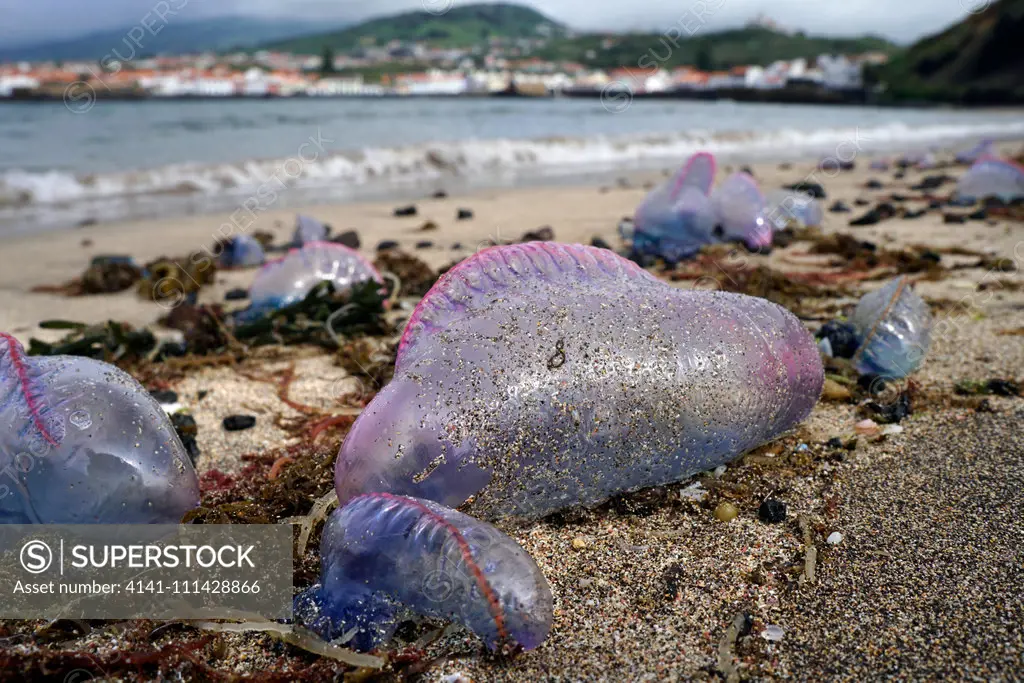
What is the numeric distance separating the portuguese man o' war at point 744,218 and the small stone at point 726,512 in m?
3.71

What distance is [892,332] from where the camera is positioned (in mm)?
3055

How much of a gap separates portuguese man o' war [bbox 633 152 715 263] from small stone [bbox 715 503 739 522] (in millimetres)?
3257

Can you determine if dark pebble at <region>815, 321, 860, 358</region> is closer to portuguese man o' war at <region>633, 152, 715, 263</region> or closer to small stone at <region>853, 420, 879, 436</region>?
small stone at <region>853, 420, 879, 436</region>

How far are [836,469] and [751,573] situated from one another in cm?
61

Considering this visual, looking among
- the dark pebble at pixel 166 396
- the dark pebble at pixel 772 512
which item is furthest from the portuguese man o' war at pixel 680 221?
the dark pebble at pixel 772 512

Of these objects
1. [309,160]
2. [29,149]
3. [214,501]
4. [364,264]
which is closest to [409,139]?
[309,160]

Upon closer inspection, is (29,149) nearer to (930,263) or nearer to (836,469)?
(930,263)

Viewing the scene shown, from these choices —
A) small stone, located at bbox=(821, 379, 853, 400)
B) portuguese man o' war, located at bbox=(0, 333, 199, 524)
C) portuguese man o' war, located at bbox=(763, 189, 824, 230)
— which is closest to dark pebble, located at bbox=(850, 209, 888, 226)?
portuguese man o' war, located at bbox=(763, 189, 824, 230)

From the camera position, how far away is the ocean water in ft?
31.8

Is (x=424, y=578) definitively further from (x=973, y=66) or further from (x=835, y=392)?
(x=973, y=66)

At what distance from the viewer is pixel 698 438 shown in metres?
2.17

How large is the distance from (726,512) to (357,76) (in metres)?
43.5

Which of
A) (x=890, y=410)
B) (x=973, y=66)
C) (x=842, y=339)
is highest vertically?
(x=973, y=66)

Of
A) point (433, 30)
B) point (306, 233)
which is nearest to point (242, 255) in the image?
point (306, 233)
